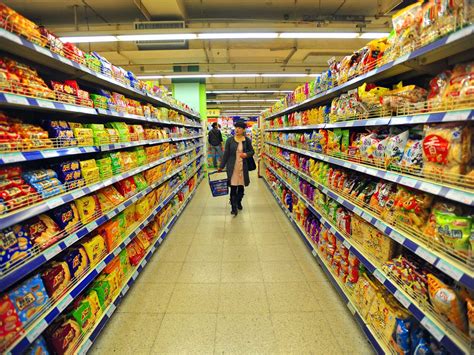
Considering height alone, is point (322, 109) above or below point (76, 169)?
above

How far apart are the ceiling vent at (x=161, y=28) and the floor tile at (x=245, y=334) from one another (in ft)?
16.3

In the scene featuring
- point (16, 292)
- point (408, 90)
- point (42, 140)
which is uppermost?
point (408, 90)

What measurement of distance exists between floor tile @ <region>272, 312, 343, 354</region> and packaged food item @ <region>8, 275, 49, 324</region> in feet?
5.29

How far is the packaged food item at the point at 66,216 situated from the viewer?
1.71 metres

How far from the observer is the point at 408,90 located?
1.64 meters

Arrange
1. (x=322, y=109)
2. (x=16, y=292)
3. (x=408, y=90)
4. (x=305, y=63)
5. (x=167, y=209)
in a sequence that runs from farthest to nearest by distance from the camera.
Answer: (x=305, y=63) < (x=167, y=209) < (x=322, y=109) < (x=408, y=90) < (x=16, y=292)

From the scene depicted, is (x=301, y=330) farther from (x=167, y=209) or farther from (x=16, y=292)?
(x=167, y=209)

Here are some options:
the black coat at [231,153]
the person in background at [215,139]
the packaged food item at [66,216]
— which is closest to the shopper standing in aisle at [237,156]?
the black coat at [231,153]

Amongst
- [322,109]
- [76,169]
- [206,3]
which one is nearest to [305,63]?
[206,3]

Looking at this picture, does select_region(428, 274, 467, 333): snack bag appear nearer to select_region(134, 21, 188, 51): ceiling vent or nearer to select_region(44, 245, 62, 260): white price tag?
select_region(44, 245, 62, 260): white price tag

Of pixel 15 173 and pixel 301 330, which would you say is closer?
pixel 15 173

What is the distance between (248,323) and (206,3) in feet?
21.6

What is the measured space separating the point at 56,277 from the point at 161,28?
527 cm

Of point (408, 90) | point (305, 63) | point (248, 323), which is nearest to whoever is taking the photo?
point (408, 90)
